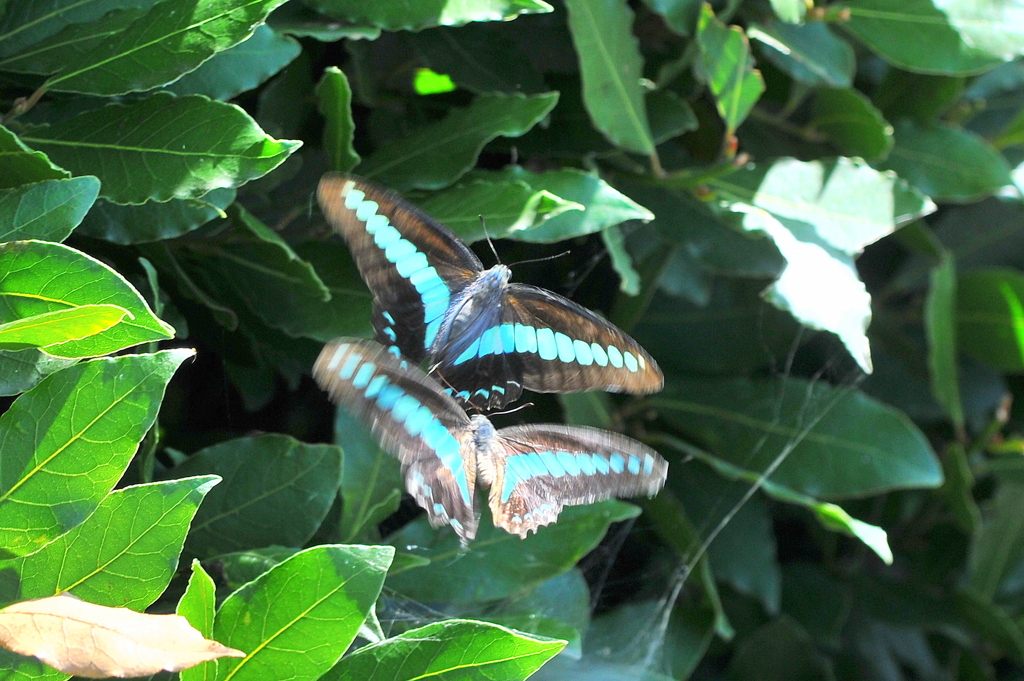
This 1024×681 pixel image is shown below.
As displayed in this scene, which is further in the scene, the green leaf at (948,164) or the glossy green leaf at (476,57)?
the green leaf at (948,164)

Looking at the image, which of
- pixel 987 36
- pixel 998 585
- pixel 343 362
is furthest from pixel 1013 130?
pixel 343 362

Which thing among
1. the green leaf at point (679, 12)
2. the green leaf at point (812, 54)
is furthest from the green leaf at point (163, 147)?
the green leaf at point (812, 54)

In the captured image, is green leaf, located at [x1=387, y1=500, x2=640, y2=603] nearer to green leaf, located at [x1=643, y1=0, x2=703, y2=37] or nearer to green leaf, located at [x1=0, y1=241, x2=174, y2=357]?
green leaf, located at [x1=0, y1=241, x2=174, y2=357]

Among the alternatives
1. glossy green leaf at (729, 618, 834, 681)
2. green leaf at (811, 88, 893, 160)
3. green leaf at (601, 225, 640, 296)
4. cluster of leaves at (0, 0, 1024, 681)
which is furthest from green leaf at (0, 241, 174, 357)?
glossy green leaf at (729, 618, 834, 681)

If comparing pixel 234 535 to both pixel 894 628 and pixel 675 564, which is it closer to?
pixel 675 564

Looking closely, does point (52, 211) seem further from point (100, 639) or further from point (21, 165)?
point (100, 639)

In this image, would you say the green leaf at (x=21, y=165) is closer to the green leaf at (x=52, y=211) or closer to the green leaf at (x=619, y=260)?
the green leaf at (x=52, y=211)
